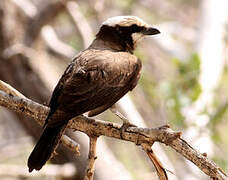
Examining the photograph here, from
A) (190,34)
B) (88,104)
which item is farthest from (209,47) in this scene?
(88,104)

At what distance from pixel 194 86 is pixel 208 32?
146 centimetres

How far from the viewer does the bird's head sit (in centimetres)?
409

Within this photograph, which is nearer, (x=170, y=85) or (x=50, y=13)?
(x=170, y=85)

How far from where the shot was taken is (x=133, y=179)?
17.8 ft

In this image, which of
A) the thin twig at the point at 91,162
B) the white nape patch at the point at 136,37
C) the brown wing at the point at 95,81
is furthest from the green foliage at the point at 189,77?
the thin twig at the point at 91,162

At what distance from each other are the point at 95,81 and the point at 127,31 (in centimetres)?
84

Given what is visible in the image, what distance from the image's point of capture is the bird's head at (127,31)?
161 inches

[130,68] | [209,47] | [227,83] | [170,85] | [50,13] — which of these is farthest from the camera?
[227,83]

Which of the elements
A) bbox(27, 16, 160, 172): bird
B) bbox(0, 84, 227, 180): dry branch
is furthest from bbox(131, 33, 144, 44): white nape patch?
bbox(0, 84, 227, 180): dry branch

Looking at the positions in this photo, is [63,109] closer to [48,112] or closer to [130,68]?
[48,112]

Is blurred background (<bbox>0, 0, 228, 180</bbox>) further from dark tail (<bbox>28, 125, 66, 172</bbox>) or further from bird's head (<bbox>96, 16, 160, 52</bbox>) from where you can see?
dark tail (<bbox>28, 125, 66, 172</bbox>)

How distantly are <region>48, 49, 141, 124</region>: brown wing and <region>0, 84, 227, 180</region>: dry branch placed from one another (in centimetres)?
11

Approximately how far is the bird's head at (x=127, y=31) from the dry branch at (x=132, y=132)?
871mm

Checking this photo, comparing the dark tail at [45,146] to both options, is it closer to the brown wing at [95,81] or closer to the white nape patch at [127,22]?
the brown wing at [95,81]
